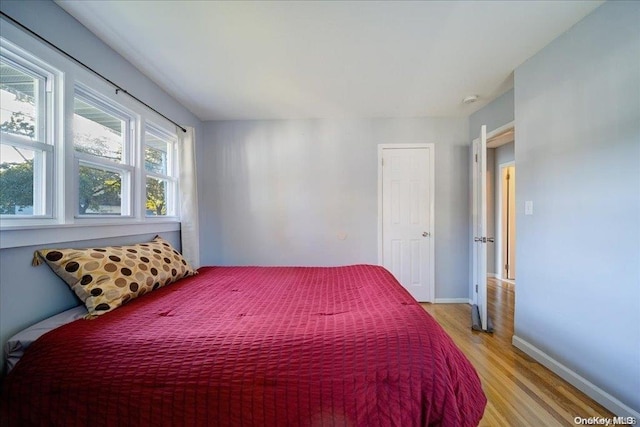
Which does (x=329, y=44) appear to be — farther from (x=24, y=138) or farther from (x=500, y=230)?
(x=500, y=230)

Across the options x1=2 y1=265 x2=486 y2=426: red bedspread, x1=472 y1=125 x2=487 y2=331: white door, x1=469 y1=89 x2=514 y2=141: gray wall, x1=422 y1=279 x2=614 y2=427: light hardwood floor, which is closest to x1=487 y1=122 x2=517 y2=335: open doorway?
x1=469 y1=89 x2=514 y2=141: gray wall

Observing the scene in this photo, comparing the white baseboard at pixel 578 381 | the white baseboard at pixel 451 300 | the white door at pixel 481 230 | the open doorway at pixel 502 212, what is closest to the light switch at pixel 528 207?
the white door at pixel 481 230

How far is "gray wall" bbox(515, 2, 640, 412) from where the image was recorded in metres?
1.35

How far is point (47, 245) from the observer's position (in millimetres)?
1327

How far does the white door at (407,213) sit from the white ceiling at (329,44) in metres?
0.75

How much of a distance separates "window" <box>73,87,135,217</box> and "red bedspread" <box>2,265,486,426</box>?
98 centimetres

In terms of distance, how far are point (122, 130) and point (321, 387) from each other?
2356mm

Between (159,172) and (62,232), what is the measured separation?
3.97 feet

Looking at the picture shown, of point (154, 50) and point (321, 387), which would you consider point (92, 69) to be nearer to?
point (154, 50)

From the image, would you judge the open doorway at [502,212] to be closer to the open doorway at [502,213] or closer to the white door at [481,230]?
the open doorway at [502,213]

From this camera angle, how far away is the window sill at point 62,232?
116cm

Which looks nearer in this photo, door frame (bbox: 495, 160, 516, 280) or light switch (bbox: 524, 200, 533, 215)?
light switch (bbox: 524, 200, 533, 215)

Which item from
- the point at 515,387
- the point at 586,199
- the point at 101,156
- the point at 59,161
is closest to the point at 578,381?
the point at 515,387

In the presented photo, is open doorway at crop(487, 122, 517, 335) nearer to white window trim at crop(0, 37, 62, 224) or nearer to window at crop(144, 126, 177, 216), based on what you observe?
window at crop(144, 126, 177, 216)
